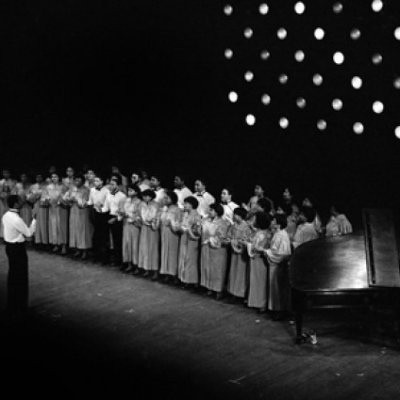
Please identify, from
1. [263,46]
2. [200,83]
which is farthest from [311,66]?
[200,83]

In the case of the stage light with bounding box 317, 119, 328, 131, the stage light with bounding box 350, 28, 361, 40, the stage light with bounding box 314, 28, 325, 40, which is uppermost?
the stage light with bounding box 314, 28, 325, 40

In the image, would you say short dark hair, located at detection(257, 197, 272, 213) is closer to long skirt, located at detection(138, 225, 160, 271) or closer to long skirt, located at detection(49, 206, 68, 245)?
long skirt, located at detection(138, 225, 160, 271)

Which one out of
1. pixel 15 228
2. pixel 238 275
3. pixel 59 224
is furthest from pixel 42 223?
pixel 238 275

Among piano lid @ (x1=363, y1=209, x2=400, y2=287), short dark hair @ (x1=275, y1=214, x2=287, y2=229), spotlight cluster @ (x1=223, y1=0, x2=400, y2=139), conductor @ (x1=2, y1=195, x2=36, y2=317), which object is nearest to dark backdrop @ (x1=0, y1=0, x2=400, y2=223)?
spotlight cluster @ (x1=223, y1=0, x2=400, y2=139)

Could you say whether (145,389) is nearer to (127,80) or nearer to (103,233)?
(103,233)

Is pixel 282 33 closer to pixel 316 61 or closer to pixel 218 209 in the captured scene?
pixel 316 61

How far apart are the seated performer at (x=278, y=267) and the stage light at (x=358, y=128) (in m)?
2.33

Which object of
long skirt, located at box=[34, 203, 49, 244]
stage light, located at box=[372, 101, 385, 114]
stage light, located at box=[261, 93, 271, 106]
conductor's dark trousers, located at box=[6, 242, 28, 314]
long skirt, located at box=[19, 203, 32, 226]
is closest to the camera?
conductor's dark trousers, located at box=[6, 242, 28, 314]

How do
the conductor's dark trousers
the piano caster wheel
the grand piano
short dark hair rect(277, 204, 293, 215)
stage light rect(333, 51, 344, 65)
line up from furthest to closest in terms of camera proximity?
stage light rect(333, 51, 344, 65)
short dark hair rect(277, 204, 293, 215)
the conductor's dark trousers
the piano caster wheel
the grand piano

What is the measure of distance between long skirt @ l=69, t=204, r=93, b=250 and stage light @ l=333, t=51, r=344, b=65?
433 cm

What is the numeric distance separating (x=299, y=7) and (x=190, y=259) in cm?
396

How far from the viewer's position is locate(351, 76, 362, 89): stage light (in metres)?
9.62

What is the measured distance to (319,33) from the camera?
987cm

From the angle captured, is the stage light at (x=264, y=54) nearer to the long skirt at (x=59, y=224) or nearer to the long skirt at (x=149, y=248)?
the long skirt at (x=149, y=248)
